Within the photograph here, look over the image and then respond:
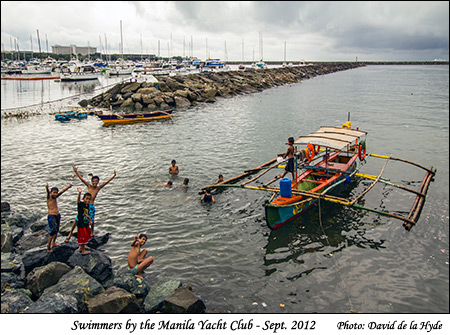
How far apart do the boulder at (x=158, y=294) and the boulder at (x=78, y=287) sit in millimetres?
1387

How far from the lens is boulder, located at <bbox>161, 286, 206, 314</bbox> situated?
27.0ft

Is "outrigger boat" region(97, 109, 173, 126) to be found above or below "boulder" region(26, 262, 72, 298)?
above

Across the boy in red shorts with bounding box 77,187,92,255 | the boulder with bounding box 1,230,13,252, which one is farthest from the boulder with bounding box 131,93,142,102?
the boy in red shorts with bounding box 77,187,92,255

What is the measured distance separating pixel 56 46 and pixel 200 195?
213m

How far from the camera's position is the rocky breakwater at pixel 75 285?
8.12 metres

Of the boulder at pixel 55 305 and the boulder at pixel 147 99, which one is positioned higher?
the boulder at pixel 147 99

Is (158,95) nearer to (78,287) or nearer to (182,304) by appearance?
(78,287)

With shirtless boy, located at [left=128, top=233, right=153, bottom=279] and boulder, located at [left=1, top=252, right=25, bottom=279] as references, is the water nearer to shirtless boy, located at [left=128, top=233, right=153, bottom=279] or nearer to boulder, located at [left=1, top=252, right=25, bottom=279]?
shirtless boy, located at [left=128, top=233, right=153, bottom=279]

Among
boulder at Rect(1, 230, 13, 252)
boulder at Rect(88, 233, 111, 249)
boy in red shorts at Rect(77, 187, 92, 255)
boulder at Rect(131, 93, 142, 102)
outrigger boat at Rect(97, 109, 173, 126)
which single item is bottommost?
boulder at Rect(88, 233, 111, 249)

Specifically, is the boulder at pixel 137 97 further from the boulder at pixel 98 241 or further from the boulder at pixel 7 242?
the boulder at pixel 7 242

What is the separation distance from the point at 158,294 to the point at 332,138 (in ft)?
40.2

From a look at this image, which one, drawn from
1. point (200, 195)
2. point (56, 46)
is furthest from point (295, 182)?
point (56, 46)

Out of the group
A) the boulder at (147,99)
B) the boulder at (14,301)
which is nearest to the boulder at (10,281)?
the boulder at (14,301)

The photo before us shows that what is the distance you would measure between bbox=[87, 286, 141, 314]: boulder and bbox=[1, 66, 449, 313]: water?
6.76ft
